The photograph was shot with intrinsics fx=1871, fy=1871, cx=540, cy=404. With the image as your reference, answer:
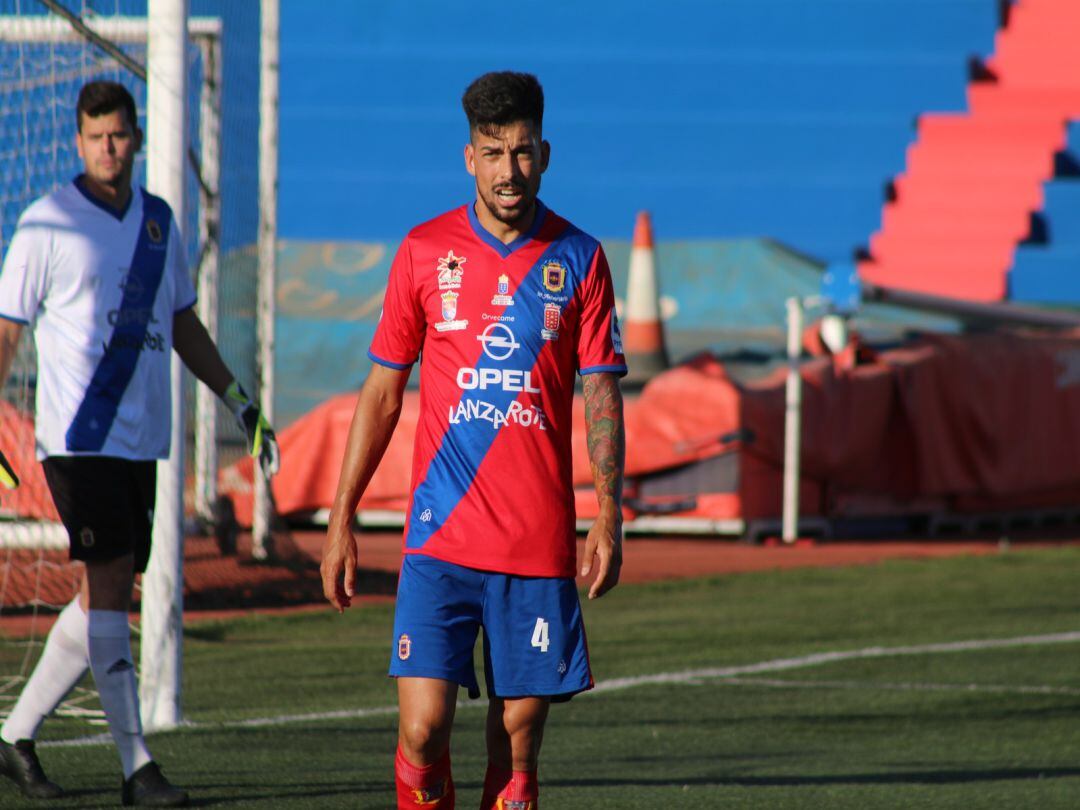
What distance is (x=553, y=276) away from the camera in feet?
14.2

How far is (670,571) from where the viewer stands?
41.5 ft

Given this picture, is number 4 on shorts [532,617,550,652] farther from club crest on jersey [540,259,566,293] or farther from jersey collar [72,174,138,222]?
jersey collar [72,174,138,222]

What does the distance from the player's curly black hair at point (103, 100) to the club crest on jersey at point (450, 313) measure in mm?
1720

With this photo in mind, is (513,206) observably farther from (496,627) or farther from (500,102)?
(496,627)

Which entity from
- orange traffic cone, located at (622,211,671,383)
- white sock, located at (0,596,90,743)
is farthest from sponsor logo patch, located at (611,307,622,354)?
orange traffic cone, located at (622,211,671,383)

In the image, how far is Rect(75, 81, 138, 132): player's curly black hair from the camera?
5.51 meters

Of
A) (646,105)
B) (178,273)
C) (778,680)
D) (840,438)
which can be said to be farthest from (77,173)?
(646,105)

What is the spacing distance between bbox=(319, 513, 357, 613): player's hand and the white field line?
271 centimetres

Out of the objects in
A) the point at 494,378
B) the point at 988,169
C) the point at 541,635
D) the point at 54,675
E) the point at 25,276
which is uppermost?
the point at 988,169

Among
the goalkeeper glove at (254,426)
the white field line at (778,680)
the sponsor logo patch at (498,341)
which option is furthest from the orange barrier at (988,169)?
the sponsor logo patch at (498,341)

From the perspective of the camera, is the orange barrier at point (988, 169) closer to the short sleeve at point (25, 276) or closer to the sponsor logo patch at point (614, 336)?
the short sleeve at point (25, 276)

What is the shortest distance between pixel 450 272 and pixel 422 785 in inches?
46.0

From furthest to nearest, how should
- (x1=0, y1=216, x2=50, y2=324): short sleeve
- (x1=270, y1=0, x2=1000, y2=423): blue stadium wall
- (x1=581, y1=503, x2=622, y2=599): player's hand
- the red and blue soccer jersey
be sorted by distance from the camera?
(x1=270, y1=0, x2=1000, y2=423): blue stadium wall < (x1=0, y1=216, x2=50, y2=324): short sleeve < the red and blue soccer jersey < (x1=581, y1=503, x2=622, y2=599): player's hand

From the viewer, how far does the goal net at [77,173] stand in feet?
27.4
